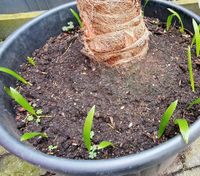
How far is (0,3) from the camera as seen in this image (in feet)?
7.14

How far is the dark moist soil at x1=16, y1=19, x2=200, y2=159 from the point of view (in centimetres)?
94

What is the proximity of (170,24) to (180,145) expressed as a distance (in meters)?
0.64

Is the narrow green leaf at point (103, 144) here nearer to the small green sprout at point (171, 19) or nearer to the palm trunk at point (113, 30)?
the palm trunk at point (113, 30)

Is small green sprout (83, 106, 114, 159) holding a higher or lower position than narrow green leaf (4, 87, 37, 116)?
lower

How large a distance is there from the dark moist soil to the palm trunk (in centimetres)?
5

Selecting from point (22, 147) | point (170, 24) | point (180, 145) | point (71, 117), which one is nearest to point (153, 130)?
point (180, 145)

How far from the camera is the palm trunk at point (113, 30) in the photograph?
36.4 inches

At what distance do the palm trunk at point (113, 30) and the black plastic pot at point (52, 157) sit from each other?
0.29m

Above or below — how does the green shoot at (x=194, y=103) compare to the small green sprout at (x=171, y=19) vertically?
below

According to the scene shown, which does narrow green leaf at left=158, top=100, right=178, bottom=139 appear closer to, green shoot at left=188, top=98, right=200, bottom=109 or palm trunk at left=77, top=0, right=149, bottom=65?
green shoot at left=188, top=98, right=200, bottom=109

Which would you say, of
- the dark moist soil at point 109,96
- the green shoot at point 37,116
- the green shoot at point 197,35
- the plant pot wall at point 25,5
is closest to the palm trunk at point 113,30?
the dark moist soil at point 109,96

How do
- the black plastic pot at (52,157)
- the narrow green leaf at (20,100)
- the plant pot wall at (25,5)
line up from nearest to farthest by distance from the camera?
the black plastic pot at (52,157)
the narrow green leaf at (20,100)
the plant pot wall at (25,5)

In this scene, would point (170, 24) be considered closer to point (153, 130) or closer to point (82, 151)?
point (153, 130)

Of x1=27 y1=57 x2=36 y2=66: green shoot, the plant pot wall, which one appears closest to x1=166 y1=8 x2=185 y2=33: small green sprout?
x1=27 y1=57 x2=36 y2=66: green shoot
